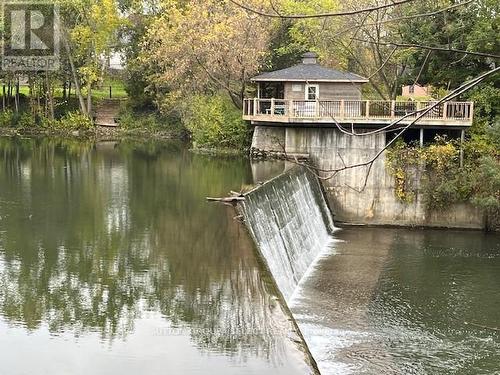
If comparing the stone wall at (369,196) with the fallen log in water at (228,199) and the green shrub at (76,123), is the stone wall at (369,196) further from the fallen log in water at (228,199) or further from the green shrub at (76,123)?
the green shrub at (76,123)

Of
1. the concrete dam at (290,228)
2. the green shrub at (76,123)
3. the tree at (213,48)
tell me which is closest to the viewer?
the concrete dam at (290,228)

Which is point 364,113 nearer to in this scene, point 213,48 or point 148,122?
point 213,48

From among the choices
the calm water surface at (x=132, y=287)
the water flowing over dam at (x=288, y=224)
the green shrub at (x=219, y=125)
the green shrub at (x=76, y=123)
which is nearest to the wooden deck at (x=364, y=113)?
the water flowing over dam at (x=288, y=224)

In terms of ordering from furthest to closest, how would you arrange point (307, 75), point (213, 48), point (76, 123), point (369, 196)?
point (76, 123)
point (213, 48)
point (307, 75)
point (369, 196)

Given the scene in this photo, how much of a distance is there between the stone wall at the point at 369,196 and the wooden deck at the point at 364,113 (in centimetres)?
61

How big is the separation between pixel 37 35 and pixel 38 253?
102ft

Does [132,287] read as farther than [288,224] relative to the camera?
No

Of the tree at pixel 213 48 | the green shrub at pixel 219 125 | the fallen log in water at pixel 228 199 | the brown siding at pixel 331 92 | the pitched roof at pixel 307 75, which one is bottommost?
the fallen log in water at pixel 228 199

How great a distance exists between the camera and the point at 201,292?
10906 millimetres

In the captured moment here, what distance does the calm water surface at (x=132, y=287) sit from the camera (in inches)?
332

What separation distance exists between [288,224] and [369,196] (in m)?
6.96

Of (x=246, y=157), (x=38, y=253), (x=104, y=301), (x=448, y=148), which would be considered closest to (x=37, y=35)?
(x=246, y=157)

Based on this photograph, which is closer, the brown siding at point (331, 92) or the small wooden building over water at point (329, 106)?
the small wooden building over water at point (329, 106)

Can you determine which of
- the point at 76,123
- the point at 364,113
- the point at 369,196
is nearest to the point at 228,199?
the point at 369,196
